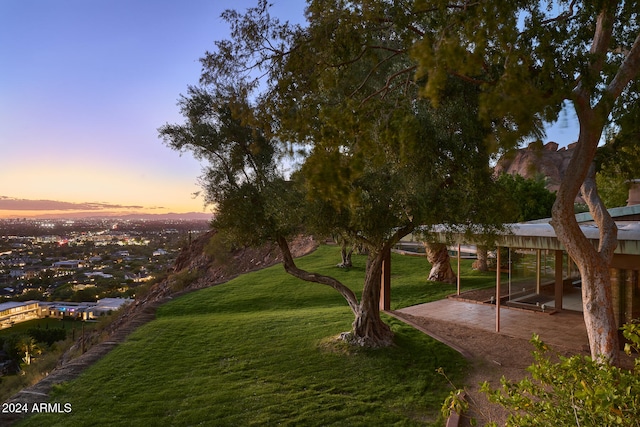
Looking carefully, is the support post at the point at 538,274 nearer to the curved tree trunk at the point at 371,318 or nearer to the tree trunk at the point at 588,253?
the curved tree trunk at the point at 371,318

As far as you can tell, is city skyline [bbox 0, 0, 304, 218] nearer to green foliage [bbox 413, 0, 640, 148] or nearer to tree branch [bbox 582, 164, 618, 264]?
green foliage [bbox 413, 0, 640, 148]

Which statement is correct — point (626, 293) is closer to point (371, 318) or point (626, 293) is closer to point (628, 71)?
point (371, 318)

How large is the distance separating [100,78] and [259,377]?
54.2ft

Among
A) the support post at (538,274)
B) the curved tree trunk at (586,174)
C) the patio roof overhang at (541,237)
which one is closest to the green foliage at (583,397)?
the curved tree trunk at (586,174)

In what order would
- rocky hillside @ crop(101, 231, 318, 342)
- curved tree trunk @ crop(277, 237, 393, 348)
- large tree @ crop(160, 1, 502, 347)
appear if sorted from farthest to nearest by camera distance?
rocky hillside @ crop(101, 231, 318, 342)
curved tree trunk @ crop(277, 237, 393, 348)
large tree @ crop(160, 1, 502, 347)

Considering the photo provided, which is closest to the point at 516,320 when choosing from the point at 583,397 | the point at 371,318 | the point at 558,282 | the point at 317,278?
the point at 558,282

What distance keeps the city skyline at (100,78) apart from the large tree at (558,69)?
47 cm

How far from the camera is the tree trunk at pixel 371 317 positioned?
940 cm

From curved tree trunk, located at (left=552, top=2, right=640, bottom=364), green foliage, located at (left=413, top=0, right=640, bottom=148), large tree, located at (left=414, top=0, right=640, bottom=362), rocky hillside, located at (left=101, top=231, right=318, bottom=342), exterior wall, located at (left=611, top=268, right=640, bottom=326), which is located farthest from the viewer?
rocky hillside, located at (left=101, top=231, right=318, bottom=342)

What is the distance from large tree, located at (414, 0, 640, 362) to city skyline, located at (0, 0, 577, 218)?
1.55 feet

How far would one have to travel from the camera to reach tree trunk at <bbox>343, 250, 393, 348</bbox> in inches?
370

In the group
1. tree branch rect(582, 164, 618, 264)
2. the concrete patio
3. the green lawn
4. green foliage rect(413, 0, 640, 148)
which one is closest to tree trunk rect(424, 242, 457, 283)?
the concrete patio

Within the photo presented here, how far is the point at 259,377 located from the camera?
7.98 meters

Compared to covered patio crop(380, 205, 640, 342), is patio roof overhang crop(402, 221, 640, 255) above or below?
above
